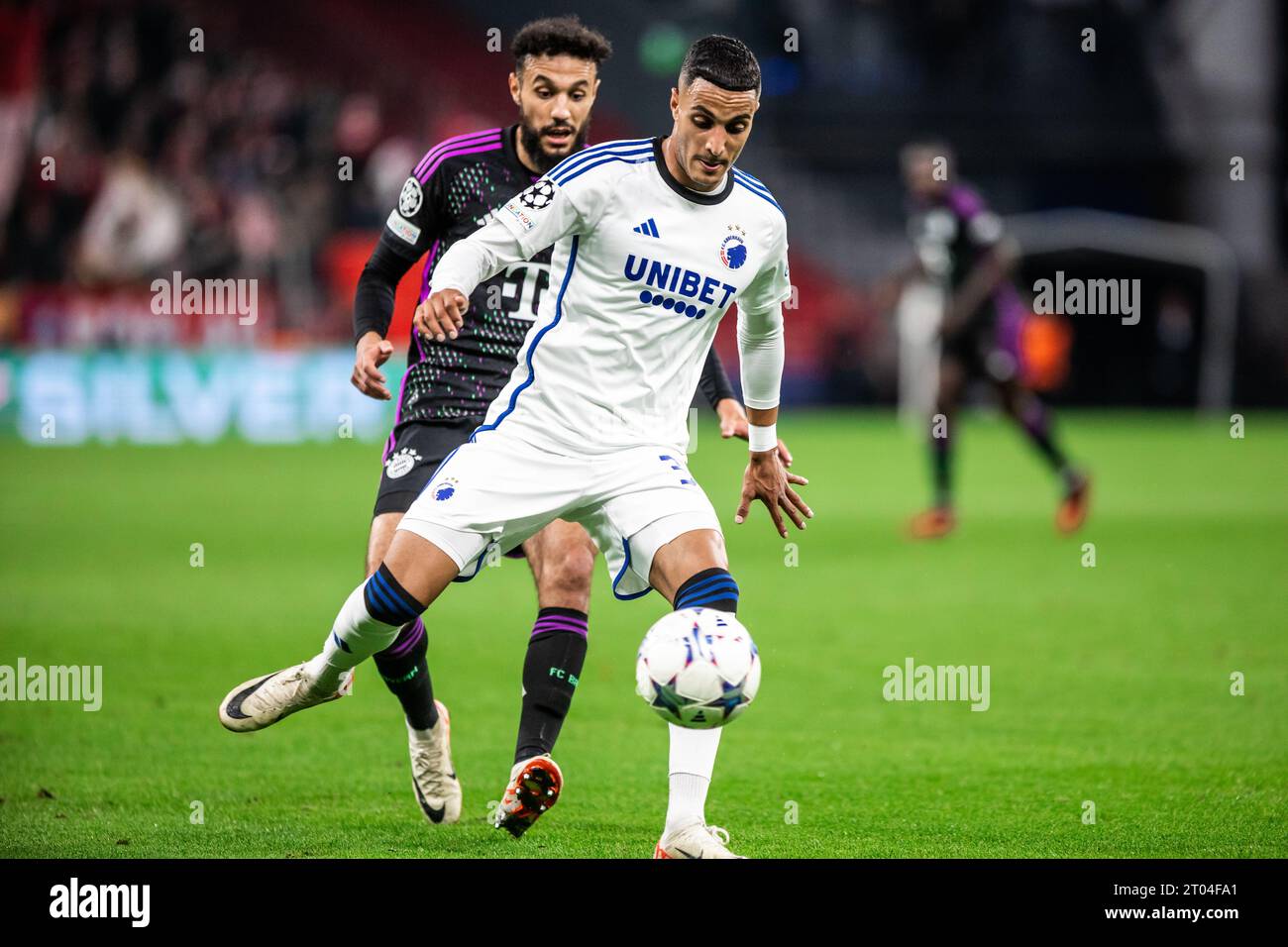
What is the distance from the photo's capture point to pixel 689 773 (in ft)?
15.9

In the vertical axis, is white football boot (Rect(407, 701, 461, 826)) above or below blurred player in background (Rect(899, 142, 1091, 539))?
below

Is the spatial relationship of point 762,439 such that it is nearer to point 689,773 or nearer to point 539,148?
point 689,773

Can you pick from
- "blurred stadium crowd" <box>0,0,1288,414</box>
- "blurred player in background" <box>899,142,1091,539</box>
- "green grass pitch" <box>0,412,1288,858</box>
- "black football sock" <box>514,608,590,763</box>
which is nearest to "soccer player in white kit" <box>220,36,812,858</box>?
"black football sock" <box>514,608,590,763</box>

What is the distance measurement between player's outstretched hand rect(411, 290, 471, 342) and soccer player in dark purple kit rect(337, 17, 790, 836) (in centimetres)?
75

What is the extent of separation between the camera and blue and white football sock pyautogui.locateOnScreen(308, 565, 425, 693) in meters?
4.97

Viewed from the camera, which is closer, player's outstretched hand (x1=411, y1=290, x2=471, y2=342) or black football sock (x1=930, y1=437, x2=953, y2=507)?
player's outstretched hand (x1=411, y1=290, x2=471, y2=342)

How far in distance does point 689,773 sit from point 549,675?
77 cm

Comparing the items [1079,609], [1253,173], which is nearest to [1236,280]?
[1253,173]

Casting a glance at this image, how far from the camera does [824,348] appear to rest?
27.2 m

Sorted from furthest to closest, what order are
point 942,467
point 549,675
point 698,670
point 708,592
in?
point 942,467 < point 549,675 < point 708,592 < point 698,670

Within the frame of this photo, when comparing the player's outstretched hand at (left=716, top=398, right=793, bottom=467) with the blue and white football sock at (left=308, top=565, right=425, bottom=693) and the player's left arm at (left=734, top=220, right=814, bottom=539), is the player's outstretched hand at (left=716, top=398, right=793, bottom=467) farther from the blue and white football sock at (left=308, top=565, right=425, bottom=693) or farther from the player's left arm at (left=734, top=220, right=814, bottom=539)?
the blue and white football sock at (left=308, top=565, right=425, bottom=693)

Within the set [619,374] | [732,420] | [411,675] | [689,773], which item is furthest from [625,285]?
[411,675]

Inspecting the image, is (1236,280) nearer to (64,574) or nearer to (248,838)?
(64,574)
